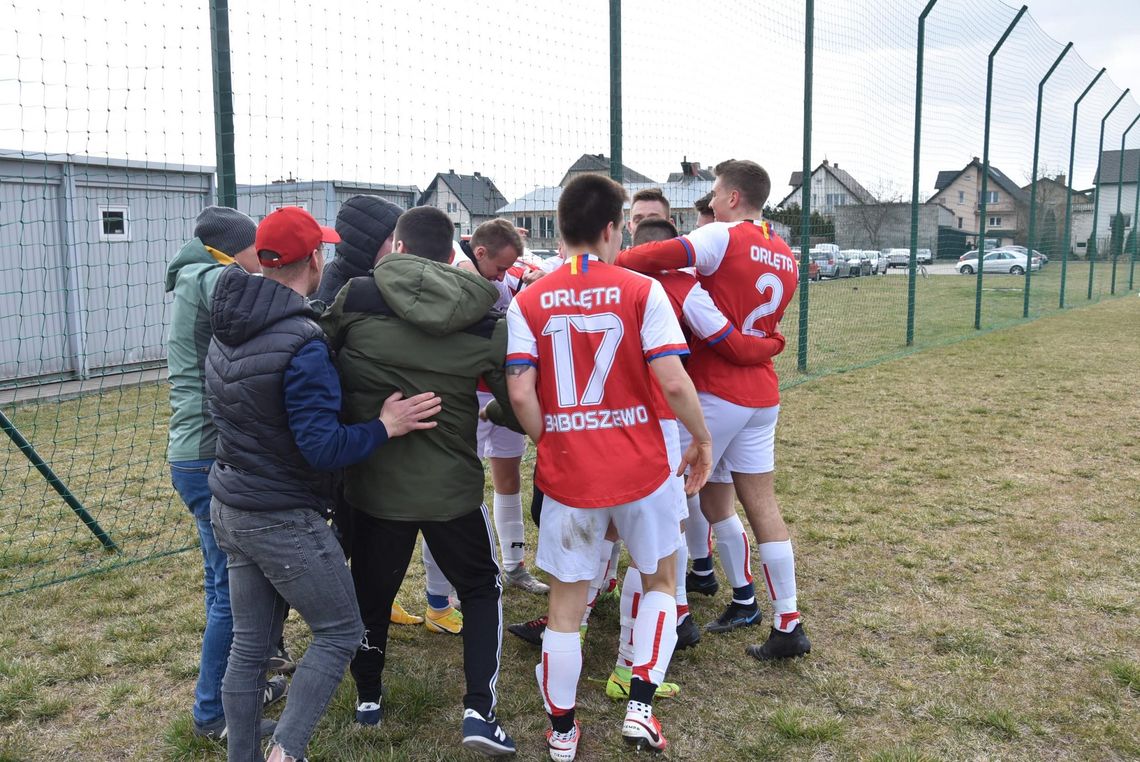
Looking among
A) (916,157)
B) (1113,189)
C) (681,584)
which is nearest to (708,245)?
(681,584)

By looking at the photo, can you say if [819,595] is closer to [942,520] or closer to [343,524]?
[942,520]

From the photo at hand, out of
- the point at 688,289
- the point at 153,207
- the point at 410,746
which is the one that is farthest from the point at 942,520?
the point at 153,207

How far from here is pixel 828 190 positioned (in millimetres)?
9375

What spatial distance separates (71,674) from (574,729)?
6.55 feet

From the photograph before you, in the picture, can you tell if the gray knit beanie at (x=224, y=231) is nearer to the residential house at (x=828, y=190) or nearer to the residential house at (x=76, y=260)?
the residential house at (x=828, y=190)

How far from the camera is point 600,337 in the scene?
250 cm

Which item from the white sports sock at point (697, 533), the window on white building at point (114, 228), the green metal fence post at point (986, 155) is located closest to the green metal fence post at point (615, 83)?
the white sports sock at point (697, 533)

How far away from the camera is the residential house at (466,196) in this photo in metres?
4.73

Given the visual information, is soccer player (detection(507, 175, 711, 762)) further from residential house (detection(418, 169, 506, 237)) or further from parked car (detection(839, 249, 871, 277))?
parked car (detection(839, 249, 871, 277))

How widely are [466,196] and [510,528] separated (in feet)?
6.94

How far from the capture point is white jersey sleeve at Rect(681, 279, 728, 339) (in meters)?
3.02

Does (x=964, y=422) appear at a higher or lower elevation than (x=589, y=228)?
lower

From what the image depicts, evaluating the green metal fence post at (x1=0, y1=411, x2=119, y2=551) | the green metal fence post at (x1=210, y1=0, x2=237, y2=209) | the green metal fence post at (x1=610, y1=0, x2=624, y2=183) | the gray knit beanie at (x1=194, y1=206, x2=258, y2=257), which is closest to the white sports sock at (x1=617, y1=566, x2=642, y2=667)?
the gray knit beanie at (x1=194, y1=206, x2=258, y2=257)

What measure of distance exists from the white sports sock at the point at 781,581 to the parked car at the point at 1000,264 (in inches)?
550
